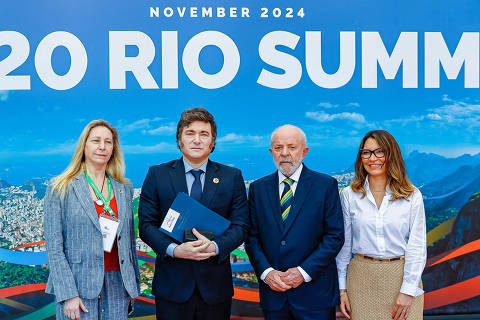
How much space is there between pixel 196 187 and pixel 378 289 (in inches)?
47.9

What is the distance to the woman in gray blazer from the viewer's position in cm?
210

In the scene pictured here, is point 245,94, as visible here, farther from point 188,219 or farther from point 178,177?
point 188,219

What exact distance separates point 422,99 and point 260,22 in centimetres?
167

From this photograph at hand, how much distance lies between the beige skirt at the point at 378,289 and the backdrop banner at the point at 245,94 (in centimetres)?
140

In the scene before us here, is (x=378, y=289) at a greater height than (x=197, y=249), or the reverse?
(x=197, y=249)

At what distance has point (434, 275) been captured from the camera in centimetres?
355

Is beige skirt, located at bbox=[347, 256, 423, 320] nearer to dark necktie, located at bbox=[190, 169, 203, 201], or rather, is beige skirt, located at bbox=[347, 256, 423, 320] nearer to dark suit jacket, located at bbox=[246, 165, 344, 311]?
dark suit jacket, located at bbox=[246, 165, 344, 311]

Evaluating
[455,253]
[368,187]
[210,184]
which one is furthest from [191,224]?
[455,253]

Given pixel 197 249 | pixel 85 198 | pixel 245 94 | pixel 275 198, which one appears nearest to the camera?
pixel 197 249

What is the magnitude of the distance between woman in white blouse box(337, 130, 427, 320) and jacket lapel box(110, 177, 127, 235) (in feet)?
4.43

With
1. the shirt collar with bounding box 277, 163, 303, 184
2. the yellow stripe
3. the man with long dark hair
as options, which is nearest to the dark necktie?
the man with long dark hair

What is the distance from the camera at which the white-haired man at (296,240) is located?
216cm

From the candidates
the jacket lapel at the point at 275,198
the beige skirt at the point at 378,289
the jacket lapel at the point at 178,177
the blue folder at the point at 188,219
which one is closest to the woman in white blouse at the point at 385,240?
the beige skirt at the point at 378,289

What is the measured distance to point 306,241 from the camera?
219 cm
